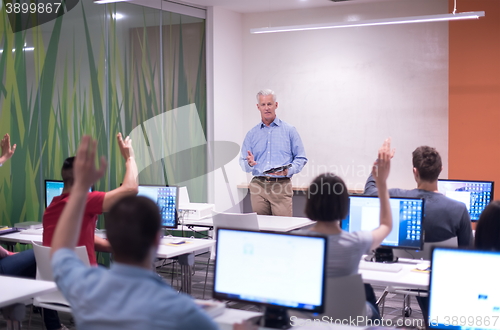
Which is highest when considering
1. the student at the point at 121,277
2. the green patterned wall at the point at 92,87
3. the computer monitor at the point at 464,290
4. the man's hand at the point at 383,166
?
the green patterned wall at the point at 92,87

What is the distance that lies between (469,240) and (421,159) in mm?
597

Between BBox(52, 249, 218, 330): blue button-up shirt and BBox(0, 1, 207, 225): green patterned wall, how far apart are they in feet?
14.2

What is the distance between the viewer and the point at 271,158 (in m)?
6.55

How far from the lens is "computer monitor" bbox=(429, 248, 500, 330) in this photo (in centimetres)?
206

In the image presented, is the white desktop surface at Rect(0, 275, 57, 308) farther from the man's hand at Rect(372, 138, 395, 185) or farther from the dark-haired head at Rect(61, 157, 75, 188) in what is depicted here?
the man's hand at Rect(372, 138, 395, 185)

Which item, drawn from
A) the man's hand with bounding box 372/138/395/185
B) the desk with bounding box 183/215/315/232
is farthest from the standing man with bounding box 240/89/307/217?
the man's hand with bounding box 372/138/395/185

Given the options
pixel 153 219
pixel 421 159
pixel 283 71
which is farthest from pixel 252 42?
pixel 153 219

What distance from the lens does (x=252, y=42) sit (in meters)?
8.30

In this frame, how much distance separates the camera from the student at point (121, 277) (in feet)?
4.82

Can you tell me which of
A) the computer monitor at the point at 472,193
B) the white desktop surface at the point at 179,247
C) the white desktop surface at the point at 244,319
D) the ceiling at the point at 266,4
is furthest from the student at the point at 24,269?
the ceiling at the point at 266,4

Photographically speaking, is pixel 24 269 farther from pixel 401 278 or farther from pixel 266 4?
pixel 266 4

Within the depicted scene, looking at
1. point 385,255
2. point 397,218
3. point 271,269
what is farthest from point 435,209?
point 271,269

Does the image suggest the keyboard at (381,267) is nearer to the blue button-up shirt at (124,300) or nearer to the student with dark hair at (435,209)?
the student with dark hair at (435,209)

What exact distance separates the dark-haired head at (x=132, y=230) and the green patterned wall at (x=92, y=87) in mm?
4373
